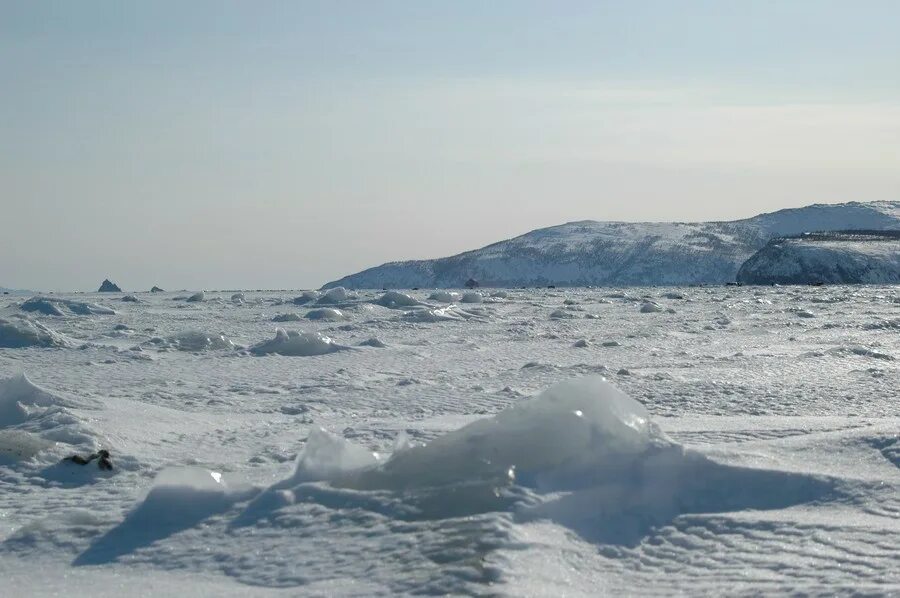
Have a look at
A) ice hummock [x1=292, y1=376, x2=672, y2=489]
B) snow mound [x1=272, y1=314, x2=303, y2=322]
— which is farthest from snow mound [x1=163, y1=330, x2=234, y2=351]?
ice hummock [x1=292, y1=376, x2=672, y2=489]

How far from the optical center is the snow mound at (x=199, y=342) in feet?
36.3

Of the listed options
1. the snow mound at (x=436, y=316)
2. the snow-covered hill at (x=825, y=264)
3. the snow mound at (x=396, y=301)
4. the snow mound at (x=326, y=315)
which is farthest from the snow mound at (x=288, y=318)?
the snow-covered hill at (x=825, y=264)

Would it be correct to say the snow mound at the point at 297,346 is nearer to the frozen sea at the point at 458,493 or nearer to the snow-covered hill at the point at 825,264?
the frozen sea at the point at 458,493

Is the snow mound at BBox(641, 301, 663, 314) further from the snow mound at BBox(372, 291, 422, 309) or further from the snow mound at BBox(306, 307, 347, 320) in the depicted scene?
the snow mound at BBox(306, 307, 347, 320)

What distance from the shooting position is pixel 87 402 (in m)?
6.35

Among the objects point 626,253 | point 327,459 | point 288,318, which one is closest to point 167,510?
point 327,459

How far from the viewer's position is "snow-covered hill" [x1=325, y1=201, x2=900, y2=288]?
78.5 metres

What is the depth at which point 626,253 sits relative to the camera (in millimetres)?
84938

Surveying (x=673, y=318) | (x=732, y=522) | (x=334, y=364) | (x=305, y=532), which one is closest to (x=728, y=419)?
(x=732, y=522)

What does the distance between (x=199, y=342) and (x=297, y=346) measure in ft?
4.44

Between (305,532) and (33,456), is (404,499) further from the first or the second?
(33,456)

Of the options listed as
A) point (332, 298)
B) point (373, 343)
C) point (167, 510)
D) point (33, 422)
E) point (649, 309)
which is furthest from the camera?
point (332, 298)

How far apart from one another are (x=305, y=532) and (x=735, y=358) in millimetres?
7163

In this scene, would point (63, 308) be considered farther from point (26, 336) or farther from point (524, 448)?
point (524, 448)
